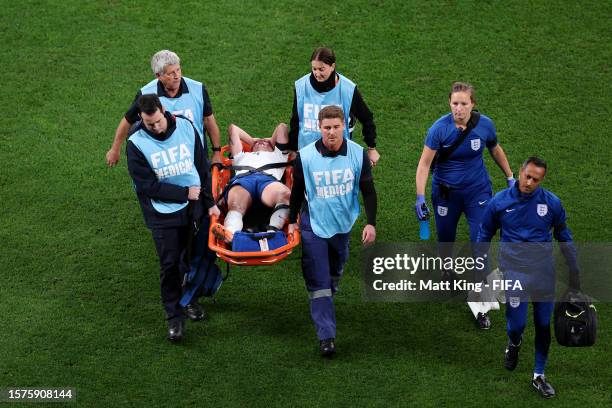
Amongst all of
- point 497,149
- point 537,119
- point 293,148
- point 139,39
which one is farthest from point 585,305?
point 139,39

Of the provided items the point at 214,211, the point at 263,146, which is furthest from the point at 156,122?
the point at 263,146

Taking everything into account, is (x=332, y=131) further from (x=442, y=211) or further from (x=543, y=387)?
(x=543, y=387)

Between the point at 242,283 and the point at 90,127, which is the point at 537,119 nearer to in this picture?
the point at 242,283

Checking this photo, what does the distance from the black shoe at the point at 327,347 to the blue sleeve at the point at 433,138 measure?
1756mm

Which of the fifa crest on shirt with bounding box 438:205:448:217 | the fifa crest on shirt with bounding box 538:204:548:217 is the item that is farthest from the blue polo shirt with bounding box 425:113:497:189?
the fifa crest on shirt with bounding box 538:204:548:217

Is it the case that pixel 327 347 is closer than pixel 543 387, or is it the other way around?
pixel 543 387

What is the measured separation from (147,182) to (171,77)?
3.21ft

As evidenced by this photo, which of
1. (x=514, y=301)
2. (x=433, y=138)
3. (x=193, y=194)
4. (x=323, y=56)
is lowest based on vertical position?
(x=514, y=301)

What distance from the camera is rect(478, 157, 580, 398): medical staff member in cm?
758

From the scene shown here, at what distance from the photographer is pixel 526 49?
41.3 ft

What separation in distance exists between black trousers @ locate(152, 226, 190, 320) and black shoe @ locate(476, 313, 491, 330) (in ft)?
8.03

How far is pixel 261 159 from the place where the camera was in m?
9.78

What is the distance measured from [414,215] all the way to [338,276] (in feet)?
5.38

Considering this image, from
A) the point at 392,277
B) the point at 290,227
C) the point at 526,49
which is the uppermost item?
the point at 526,49
